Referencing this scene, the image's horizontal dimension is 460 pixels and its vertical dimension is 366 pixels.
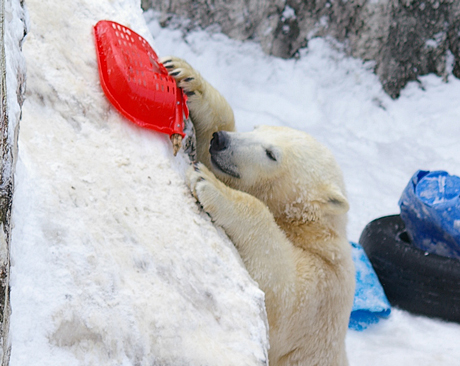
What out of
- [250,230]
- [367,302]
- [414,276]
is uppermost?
[250,230]

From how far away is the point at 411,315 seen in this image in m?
3.39

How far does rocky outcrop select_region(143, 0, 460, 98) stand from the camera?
586 centimetres

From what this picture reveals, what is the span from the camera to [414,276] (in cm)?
332

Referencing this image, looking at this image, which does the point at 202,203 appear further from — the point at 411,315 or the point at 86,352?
the point at 411,315

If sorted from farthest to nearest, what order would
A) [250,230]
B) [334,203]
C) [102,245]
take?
[334,203] → [250,230] → [102,245]

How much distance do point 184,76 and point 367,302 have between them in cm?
205

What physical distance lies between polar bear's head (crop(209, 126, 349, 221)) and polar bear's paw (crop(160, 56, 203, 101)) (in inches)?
6.6

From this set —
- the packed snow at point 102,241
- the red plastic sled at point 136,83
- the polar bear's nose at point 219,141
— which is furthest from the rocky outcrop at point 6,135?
the polar bear's nose at point 219,141

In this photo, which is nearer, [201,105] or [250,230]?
[250,230]

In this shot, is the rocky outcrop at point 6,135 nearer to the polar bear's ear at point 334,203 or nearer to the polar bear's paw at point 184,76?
the polar bear's paw at point 184,76

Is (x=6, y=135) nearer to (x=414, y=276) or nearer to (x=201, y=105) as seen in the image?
(x=201, y=105)

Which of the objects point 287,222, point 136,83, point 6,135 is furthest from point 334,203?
point 6,135

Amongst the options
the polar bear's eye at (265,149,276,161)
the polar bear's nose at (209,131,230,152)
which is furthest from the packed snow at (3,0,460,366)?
the polar bear's eye at (265,149,276,161)

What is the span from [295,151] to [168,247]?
91cm
